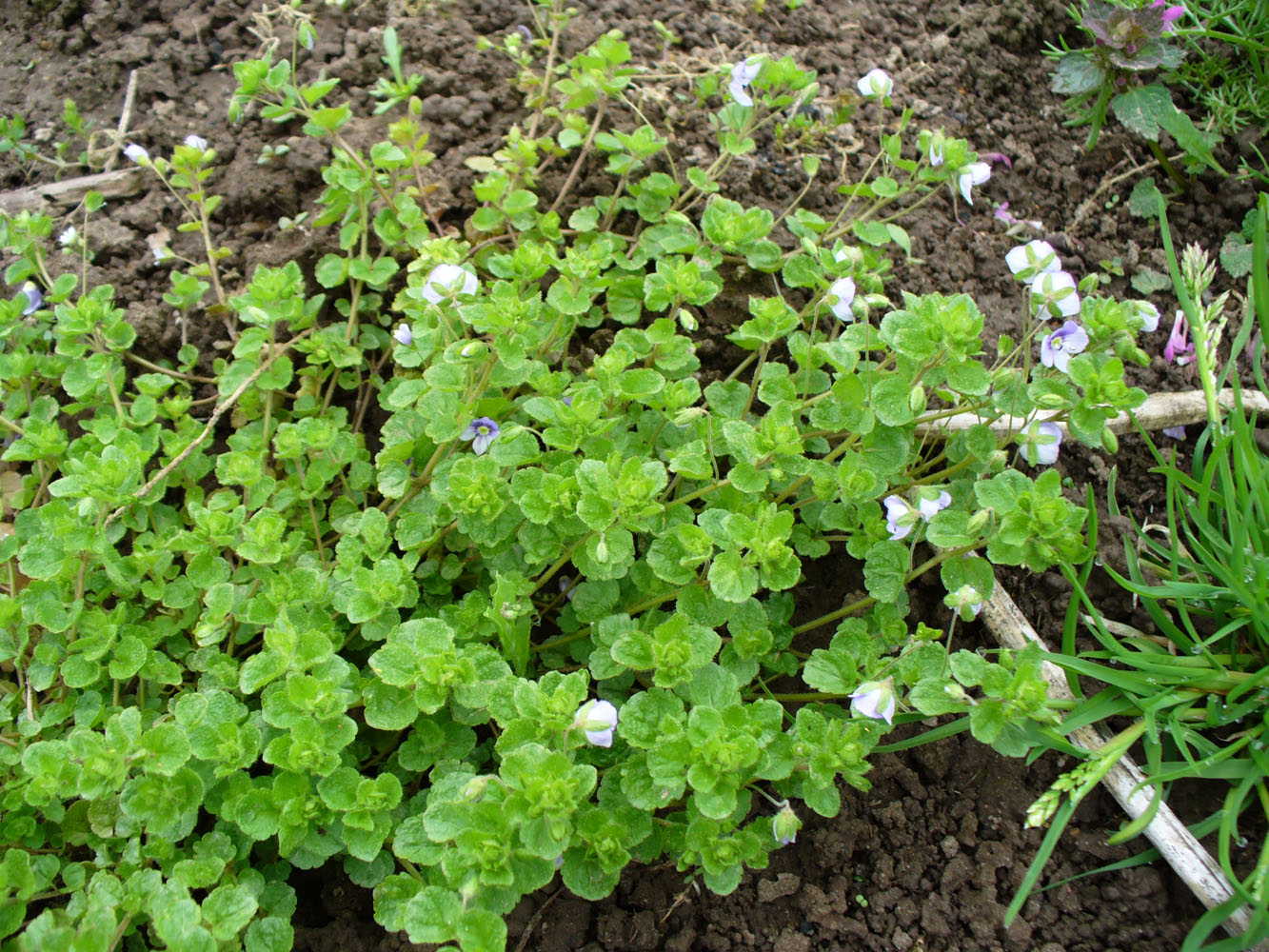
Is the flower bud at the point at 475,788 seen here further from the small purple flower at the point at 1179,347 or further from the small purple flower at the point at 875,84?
the small purple flower at the point at 1179,347

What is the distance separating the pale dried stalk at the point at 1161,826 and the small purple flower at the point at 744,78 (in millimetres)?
1848

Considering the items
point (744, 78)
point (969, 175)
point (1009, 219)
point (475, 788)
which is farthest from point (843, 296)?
point (475, 788)

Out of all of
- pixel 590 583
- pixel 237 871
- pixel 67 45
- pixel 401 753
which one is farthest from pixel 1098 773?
pixel 67 45

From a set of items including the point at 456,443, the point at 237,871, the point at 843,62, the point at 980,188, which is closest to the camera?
the point at 237,871

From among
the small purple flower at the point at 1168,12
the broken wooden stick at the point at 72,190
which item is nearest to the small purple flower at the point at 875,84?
the small purple flower at the point at 1168,12

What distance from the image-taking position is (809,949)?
2.18 meters

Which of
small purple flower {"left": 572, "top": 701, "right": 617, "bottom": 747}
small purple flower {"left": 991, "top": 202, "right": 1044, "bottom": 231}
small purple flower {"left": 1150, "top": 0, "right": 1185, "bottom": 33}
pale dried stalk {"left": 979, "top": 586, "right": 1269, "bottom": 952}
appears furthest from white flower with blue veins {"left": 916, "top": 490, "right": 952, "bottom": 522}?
small purple flower {"left": 1150, "top": 0, "right": 1185, "bottom": 33}

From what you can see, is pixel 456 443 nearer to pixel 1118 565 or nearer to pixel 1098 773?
pixel 1098 773

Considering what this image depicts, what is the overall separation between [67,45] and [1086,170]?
4.37m

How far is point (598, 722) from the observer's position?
Result: 6.06ft

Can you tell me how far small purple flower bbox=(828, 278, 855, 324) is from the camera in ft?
7.88

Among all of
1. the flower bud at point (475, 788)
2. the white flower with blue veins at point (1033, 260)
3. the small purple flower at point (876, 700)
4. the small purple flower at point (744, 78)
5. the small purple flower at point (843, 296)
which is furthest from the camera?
the small purple flower at point (744, 78)

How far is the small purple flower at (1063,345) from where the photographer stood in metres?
2.18

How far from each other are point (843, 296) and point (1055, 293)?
51 centimetres
